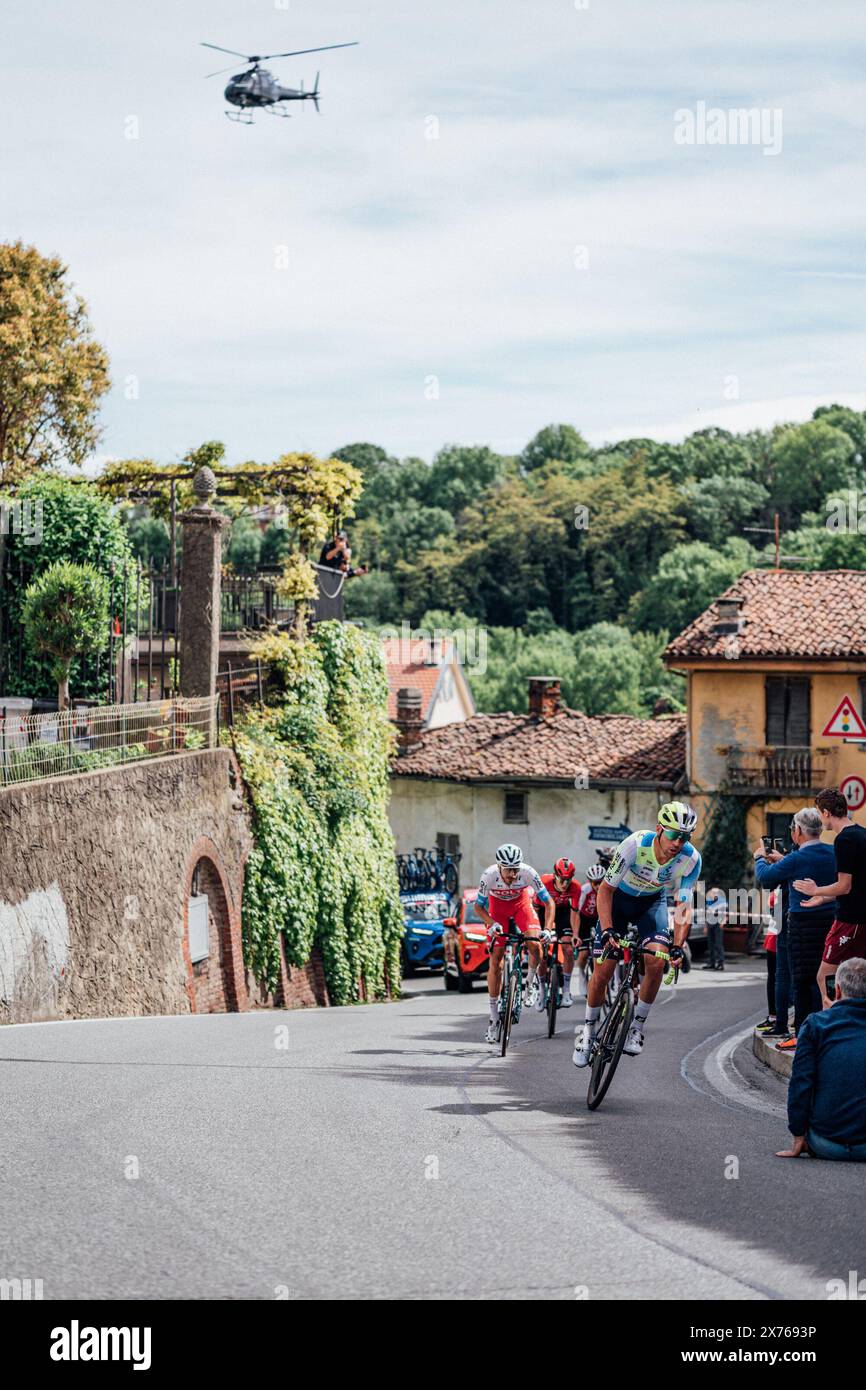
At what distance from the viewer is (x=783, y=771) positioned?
4516cm

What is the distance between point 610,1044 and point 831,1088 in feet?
6.40

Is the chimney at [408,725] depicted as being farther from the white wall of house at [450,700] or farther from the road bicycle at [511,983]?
the road bicycle at [511,983]

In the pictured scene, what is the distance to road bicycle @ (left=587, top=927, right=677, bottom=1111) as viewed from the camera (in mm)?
10500

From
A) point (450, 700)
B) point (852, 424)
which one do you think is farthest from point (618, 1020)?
point (852, 424)

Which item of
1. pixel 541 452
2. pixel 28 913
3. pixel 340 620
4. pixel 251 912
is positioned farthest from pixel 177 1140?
pixel 541 452

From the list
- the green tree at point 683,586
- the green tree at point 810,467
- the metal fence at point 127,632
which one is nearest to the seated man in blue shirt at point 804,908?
the metal fence at point 127,632

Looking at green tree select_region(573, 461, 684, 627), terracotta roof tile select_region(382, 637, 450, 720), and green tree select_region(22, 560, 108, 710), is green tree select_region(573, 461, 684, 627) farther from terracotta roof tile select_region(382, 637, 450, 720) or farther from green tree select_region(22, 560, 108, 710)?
green tree select_region(22, 560, 108, 710)

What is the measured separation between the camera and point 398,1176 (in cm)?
818

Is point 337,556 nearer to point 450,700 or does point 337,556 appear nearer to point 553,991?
point 553,991

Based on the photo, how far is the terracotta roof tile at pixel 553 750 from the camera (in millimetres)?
48375

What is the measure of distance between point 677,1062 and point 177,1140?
6.57m

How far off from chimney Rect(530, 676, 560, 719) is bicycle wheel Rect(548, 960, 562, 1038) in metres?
35.6

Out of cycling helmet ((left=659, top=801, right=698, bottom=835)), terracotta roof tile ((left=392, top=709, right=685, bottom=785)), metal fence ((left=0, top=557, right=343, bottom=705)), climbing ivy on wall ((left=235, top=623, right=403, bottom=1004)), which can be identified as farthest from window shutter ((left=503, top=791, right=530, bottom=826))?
cycling helmet ((left=659, top=801, right=698, bottom=835))

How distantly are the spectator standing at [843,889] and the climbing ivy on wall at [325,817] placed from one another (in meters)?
15.3
